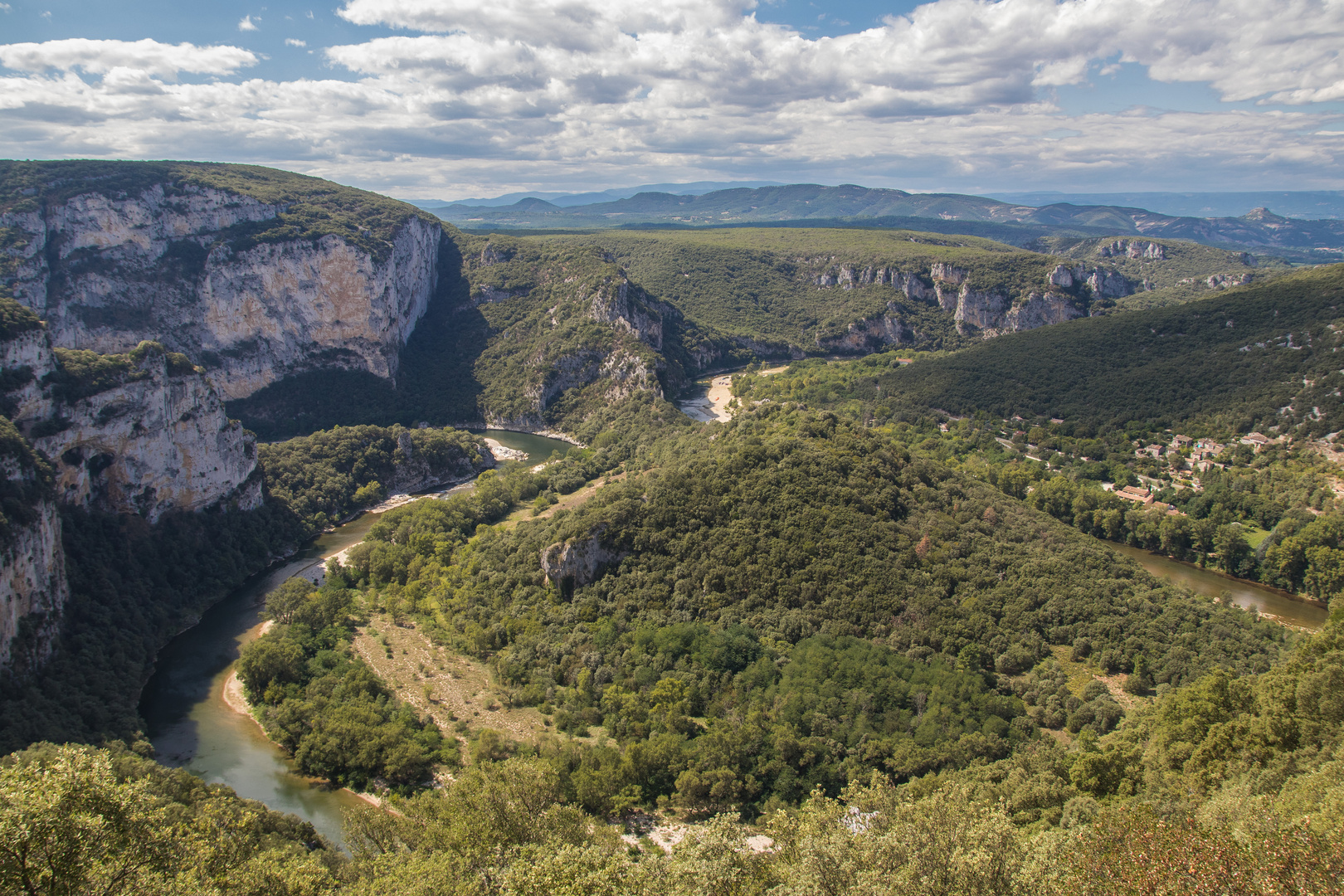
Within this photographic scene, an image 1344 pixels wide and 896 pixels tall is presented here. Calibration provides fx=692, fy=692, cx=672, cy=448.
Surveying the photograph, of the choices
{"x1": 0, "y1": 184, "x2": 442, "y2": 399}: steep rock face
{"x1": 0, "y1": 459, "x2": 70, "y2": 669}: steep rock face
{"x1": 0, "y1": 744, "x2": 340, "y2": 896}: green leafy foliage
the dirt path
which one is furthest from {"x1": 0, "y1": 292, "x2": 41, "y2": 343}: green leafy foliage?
{"x1": 0, "y1": 184, "x2": 442, "y2": 399}: steep rock face

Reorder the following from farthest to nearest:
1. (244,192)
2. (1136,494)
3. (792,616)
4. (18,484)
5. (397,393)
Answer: (397,393) → (244,192) → (1136,494) → (18,484) → (792,616)

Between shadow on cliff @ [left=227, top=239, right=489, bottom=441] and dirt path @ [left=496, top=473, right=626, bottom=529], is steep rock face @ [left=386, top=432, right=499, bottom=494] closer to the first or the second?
dirt path @ [left=496, top=473, right=626, bottom=529]

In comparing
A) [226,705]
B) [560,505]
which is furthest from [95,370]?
[560,505]

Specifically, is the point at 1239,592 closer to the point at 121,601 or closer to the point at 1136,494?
the point at 1136,494

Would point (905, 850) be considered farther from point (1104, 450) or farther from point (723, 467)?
point (1104, 450)

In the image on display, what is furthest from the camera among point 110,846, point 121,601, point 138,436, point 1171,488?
point 1171,488
